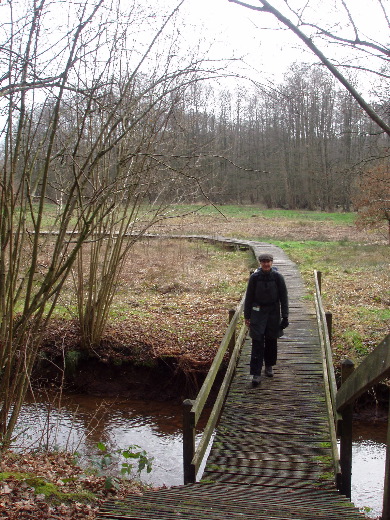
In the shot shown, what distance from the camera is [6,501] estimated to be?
3.97 metres

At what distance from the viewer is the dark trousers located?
734 centimetres

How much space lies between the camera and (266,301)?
284 inches

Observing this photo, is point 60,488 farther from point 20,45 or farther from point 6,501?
point 20,45

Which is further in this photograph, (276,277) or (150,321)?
(150,321)

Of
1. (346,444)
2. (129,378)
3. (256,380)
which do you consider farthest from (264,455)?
(129,378)

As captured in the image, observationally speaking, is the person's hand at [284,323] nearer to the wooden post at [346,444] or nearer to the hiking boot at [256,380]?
the hiking boot at [256,380]

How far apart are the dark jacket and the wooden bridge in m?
0.60

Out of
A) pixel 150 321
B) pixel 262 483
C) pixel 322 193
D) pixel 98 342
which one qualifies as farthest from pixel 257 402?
pixel 322 193

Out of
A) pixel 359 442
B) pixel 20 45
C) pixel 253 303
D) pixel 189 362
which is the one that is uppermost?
pixel 20 45

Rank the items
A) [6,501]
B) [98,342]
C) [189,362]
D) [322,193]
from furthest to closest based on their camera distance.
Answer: [322,193]
[98,342]
[189,362]
[6,501]

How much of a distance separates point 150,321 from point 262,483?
7.61 m

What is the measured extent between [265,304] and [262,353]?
28.2 inches

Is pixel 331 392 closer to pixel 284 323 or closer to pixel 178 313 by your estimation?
pixel 284 323

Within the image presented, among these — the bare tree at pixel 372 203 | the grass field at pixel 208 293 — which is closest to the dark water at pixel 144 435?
the grass field at pixel 208 293
